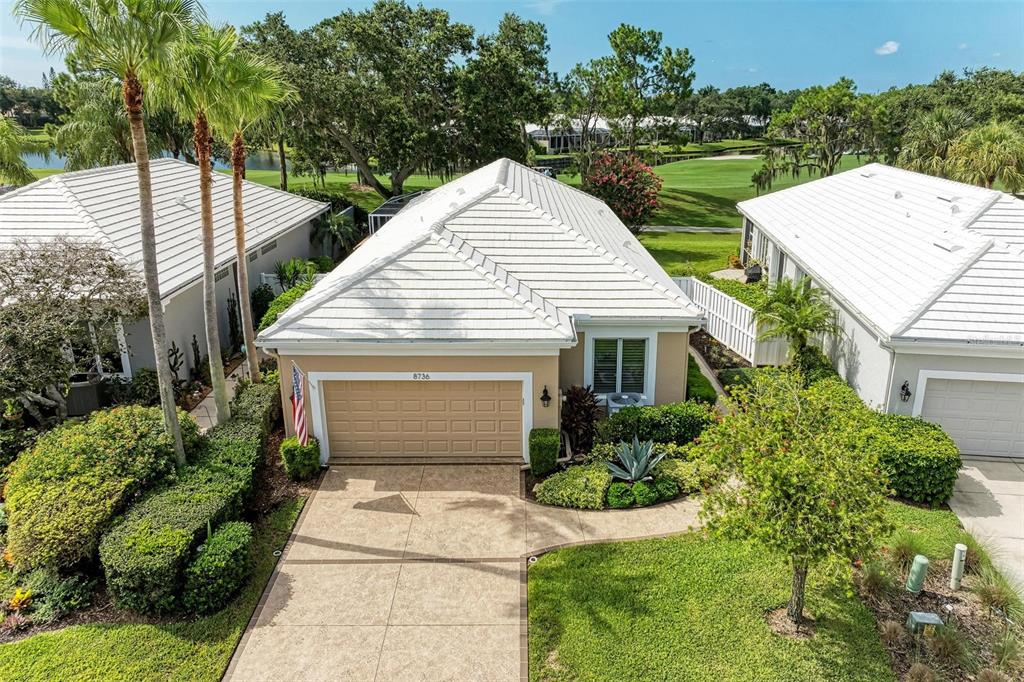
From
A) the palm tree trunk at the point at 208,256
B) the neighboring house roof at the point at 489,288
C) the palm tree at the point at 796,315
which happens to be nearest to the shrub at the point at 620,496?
the neighboring house roof at the point at 489,288

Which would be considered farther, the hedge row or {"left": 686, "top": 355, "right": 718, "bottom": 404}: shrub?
{"left": 686, "top": 355, "right": 718, "bottom": 404}: shrub

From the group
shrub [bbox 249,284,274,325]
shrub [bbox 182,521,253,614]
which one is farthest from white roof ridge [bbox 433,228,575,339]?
shrub [bbox 249,284,274,325]

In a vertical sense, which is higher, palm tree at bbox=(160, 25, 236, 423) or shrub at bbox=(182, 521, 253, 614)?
palm tree at bbox=(160, 25, 236, 423)

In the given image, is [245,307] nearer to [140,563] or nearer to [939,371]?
[140,563]

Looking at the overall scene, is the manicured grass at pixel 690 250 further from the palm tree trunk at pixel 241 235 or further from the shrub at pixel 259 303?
the palm tree trunk at pixel 241 235

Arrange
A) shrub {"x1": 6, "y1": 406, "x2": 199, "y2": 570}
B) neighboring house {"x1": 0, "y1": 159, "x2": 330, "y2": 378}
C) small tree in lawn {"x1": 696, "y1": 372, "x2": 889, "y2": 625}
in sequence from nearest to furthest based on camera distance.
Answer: small tree in lawn {"x1": 696, "y1": 372, "x2": 889, "y2": 625} < shrub {"x1": 6, "y1": 406, "x2": 199, "y2": 570} < neighboring house {"x1": 0, "y1": 159, "x2": 330, "y2": 378}

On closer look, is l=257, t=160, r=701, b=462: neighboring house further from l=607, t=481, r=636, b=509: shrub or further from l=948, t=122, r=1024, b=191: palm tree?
l=948, t=122, r=1024, b=191: palm tree

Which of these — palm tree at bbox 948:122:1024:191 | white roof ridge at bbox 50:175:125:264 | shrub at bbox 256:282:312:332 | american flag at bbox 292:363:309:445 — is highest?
palm tree at bbox 948:122:1024:191
